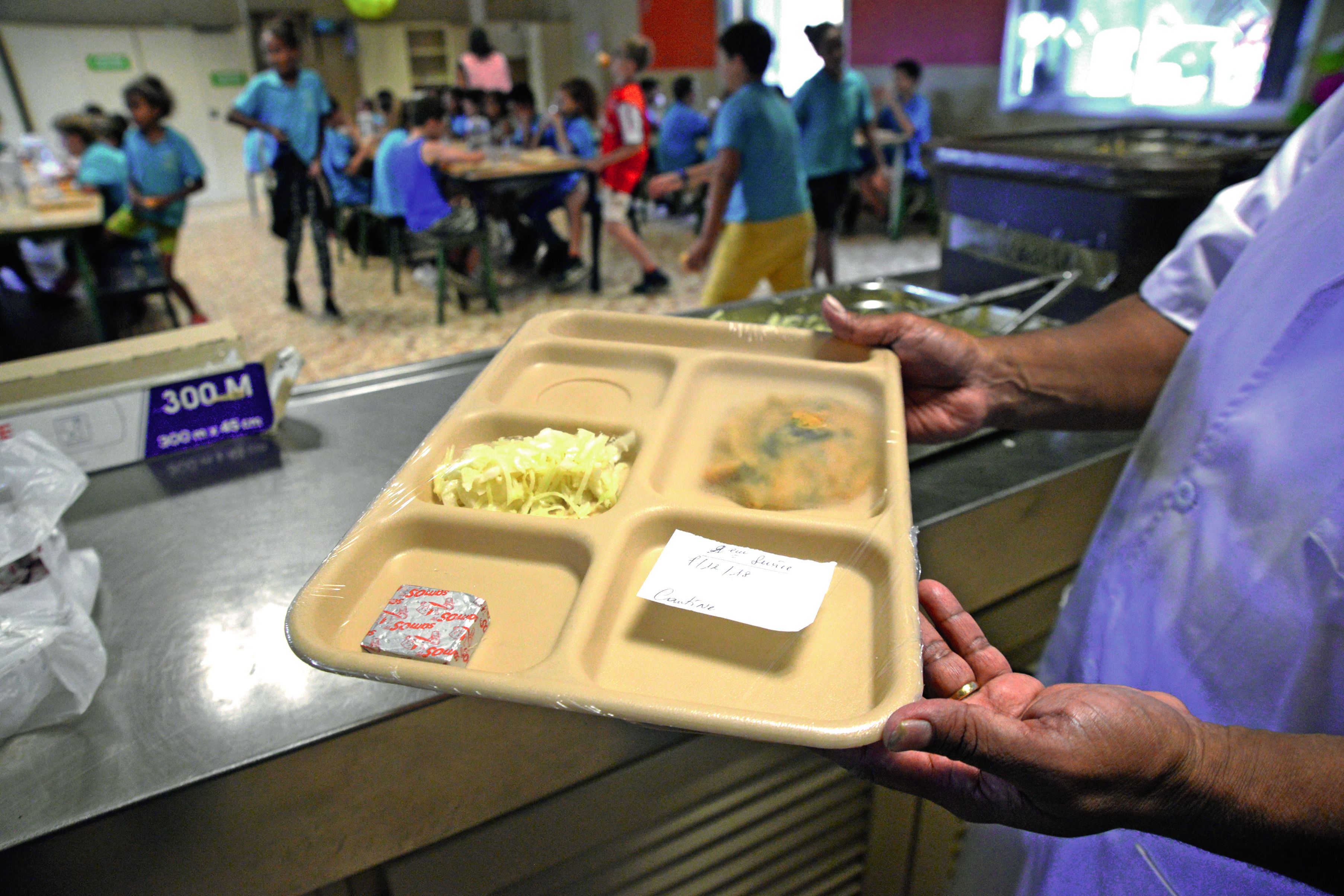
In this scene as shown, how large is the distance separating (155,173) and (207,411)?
12.7ft

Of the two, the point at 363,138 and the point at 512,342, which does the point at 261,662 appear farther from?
the point at 363,138

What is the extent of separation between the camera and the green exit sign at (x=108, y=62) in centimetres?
950

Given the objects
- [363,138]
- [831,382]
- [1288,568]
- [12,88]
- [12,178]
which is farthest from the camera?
[12,88]

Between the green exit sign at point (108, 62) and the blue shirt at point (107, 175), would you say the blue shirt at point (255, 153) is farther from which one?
the green exit sign at point (108, 62)

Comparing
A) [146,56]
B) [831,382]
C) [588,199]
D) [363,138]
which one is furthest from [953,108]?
[146,56]

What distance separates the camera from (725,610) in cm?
64

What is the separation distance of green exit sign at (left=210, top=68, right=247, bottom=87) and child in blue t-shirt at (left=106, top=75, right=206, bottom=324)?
7.51m

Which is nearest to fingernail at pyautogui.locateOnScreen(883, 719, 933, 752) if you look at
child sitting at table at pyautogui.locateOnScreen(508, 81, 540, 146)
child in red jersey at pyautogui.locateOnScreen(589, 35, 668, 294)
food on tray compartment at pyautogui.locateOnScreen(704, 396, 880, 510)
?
food on tray compartment at pyautogui.locateOnScreen(704, 396, 880, 510)

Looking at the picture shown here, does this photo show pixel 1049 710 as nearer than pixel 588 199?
Yes

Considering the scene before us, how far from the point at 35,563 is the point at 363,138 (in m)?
6.91

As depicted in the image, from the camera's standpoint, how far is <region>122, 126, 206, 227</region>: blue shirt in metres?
4.11

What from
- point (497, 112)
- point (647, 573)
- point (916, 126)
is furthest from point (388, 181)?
point (647, 573)

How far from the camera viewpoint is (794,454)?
33.9 inches

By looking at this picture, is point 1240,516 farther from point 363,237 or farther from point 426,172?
point 363,237
